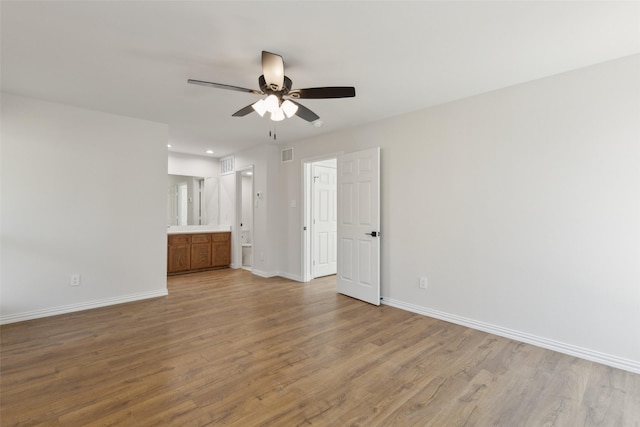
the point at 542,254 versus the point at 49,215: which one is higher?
the point at 49,215

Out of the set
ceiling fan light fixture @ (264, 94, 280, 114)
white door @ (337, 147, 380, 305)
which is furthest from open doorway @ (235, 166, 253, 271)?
ceiling fan light fixture @ (264, 94, 280, 114)

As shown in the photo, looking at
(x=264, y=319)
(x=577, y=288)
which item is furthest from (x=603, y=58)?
(x=264, y=319)

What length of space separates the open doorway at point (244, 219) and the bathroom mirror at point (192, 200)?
0.64m

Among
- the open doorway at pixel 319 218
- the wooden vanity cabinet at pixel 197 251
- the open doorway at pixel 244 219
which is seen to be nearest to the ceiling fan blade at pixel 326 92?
the open doorway at pixel 319 218

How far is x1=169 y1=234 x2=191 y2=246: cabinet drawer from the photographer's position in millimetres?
5891

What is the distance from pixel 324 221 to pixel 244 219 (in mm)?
2479

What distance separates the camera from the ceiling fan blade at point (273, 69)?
214 cm

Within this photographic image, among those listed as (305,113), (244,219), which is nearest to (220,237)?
(244,219)

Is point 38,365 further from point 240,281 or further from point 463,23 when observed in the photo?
point 463,23

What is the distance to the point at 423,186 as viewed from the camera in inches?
146

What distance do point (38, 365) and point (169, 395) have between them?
1313 mm

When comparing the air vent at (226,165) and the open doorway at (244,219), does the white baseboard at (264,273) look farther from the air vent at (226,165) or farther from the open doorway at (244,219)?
the air vent at (226,165)

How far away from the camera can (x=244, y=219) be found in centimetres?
722

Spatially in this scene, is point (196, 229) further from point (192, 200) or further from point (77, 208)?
point (77, 208)
